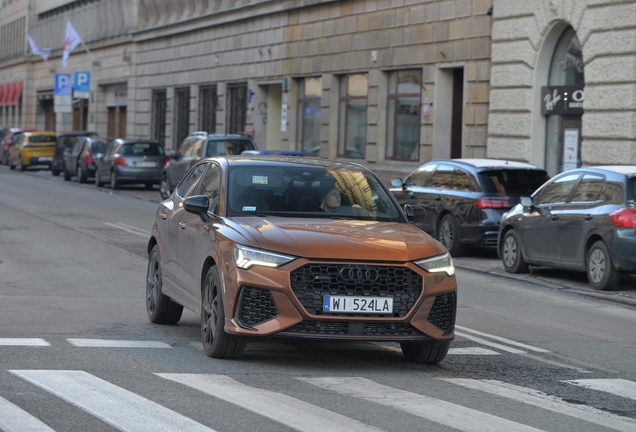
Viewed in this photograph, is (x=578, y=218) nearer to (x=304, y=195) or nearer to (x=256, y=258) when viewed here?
→ (x=304, y=195)

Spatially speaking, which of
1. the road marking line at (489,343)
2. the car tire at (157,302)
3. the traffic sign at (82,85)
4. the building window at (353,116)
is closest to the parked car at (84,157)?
the building window at (353,116)

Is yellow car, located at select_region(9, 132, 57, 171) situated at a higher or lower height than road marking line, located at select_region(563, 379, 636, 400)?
higher

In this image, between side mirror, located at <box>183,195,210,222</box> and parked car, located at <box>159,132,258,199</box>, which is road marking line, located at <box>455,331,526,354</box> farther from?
parked car, located at <box>159,132,258,199</box>

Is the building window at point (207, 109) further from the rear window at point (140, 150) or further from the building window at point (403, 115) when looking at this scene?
the building window at point (403, 115)

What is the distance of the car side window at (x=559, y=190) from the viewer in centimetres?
1599

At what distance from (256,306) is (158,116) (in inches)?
1838

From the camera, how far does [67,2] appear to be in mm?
71812

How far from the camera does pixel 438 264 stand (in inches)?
336

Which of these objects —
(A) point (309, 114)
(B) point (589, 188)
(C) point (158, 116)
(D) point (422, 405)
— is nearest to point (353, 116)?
(A) point (309, 114)

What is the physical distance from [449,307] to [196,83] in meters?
40.7

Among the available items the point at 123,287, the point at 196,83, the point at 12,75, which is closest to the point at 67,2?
the point at 12,75

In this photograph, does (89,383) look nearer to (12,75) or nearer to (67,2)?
(67,2)

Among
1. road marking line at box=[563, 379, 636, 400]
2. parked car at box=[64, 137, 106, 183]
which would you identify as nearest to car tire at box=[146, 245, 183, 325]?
road marking line at box=[563, 379, 636, 400]

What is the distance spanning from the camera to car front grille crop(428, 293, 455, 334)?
8492mm
